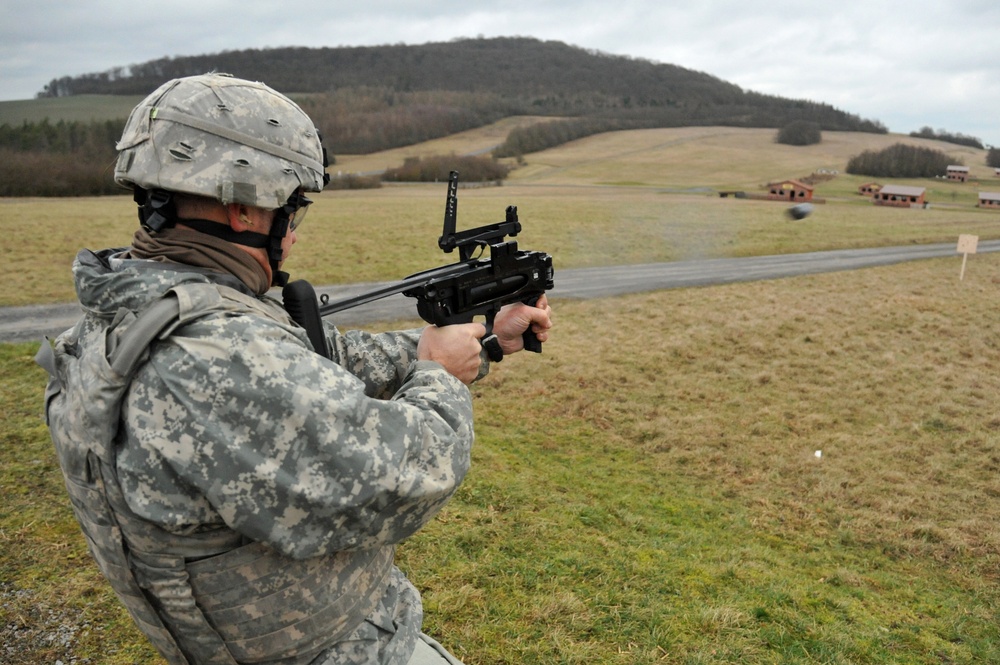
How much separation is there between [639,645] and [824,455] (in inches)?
241

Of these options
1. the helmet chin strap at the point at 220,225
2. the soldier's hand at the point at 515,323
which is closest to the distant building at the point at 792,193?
the soldier's hand at the point at 515,323

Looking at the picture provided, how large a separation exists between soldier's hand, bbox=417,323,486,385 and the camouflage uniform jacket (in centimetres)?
30

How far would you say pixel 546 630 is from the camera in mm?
5020

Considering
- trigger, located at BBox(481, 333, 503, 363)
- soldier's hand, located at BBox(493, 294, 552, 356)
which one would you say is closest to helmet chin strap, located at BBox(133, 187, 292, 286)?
trigger, located at BBox(481, 333, 503, 363)

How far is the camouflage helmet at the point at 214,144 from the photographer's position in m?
2.00

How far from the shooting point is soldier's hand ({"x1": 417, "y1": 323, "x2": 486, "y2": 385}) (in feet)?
8.16

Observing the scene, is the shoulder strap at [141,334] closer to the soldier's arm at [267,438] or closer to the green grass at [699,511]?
the soldier's arm at [267,438]

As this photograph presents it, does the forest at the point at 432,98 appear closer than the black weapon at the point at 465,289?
No

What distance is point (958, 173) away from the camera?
3051 inches

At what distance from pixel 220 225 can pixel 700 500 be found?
7.41 m

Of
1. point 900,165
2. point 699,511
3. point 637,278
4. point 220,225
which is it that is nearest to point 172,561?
point 220,225

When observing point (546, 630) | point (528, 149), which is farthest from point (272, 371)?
point (528, 149)

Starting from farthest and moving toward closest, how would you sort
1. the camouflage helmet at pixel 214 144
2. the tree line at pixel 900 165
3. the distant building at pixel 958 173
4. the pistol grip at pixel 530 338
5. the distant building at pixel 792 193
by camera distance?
the tree line at pixel 900 165, the distant building at pixel 958 173, the distant building at pixel 792 193, the pistol grip at pixel 530 338, the camouflage helmet at pixel 214 144

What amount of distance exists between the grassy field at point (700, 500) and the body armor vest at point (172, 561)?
9.59ft
